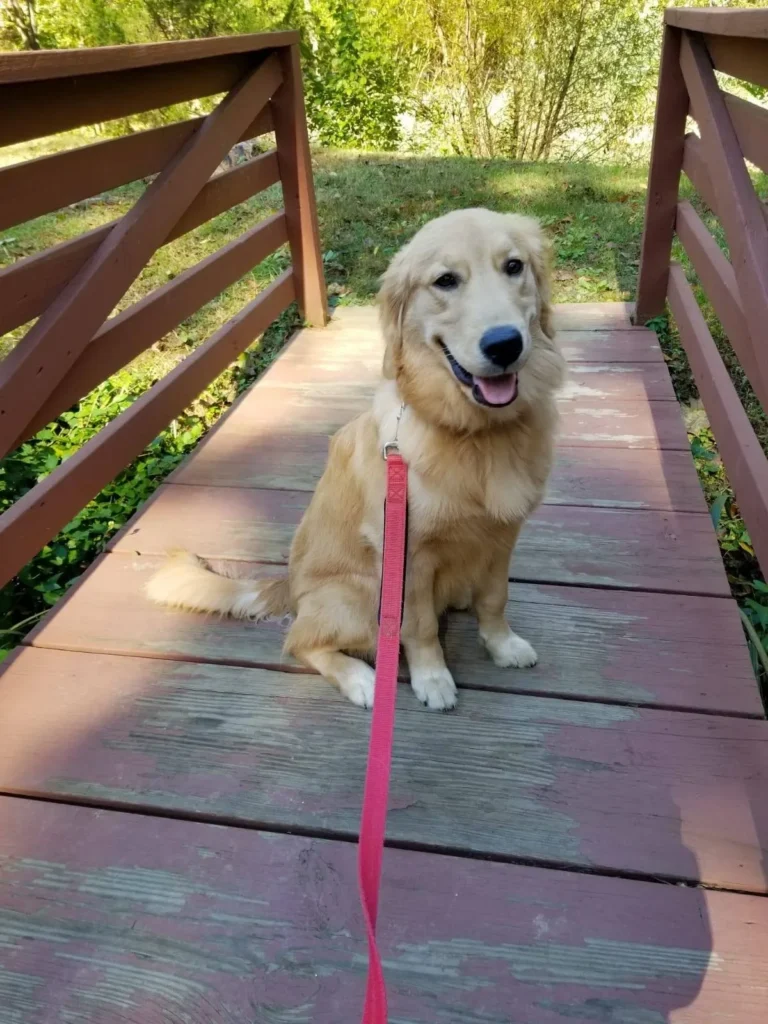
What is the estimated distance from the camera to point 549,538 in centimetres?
240

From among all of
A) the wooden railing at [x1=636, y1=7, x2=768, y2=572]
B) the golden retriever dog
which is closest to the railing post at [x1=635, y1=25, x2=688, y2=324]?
the wooden railing at [x1=636, y1=7, x2=768, y2=572]

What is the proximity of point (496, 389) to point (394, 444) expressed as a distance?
0.88ft

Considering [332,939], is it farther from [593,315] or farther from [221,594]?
[593,315]

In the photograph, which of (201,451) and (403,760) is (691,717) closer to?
(403,760)

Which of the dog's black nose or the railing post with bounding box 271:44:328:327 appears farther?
the railing post with bounding box 271:44:328:327

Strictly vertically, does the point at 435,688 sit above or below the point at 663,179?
below

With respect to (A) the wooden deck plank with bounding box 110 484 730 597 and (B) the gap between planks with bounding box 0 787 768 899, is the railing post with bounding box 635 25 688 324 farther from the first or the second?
(B) the gap between planks with bounding box 0 787 768 899

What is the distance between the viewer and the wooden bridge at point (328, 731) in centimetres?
131

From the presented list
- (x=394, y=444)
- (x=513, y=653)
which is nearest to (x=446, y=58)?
(x=394, y=444)

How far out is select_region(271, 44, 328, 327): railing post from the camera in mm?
3684

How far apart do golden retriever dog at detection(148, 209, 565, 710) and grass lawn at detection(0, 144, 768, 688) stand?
1052 millimetres

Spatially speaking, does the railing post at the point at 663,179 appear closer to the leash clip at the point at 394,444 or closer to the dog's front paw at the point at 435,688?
the leash clip at the point at 394,444

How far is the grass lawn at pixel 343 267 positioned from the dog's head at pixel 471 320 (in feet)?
3.95

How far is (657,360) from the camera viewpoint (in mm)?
3461
